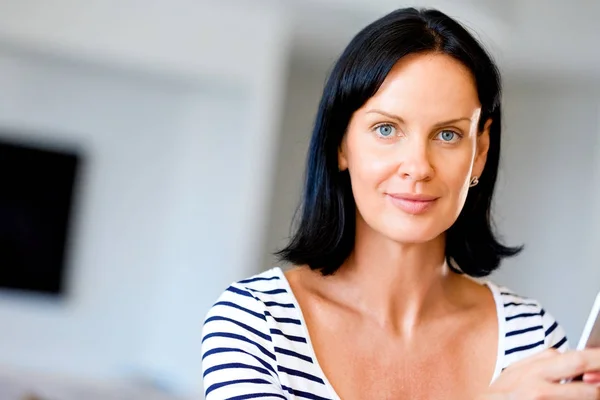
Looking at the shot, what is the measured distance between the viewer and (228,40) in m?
4.53

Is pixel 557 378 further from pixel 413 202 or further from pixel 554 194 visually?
pixel 554 194

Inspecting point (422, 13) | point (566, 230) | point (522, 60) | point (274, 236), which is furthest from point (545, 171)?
point (422, 13)

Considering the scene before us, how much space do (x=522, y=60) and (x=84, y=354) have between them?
2762 mm

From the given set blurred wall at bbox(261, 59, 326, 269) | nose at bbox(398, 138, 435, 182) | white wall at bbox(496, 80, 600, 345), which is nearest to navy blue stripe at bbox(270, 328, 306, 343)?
nose at bbox(398, 138, 435, 182)

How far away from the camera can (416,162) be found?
1.00 metres

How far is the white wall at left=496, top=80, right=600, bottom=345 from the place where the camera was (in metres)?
5.47

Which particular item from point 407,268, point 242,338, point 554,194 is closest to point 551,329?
point 407,268

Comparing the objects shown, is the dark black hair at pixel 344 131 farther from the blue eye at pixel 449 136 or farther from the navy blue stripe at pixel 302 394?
the navy blue stripe at pixel 302 394

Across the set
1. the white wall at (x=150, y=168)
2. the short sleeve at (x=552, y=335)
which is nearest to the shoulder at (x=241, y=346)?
the short sleeve at (x=552, y=335)

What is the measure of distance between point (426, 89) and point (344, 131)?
5.2 inches

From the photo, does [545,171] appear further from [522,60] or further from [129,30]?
[129,30]

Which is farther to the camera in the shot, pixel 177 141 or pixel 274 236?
pixel 274 236

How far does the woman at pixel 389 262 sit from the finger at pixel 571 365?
20 mm

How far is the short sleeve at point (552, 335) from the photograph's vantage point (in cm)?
116
